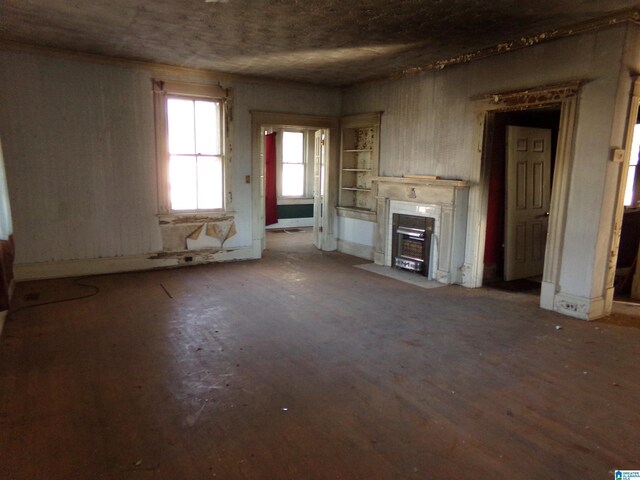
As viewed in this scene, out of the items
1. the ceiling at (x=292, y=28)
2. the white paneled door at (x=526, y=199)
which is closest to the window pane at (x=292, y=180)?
the ceiling at (x=292, y=28)

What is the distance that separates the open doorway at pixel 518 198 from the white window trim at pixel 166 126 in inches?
145

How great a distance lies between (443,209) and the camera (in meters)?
5.45

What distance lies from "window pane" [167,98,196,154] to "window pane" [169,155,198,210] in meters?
0.14

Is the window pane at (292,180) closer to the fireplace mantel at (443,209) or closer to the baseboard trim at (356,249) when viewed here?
the baseboard trim at (356,249)

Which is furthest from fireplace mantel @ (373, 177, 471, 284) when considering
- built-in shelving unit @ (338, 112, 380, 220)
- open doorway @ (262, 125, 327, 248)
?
open doorway @ (262, 125, 327, 248)

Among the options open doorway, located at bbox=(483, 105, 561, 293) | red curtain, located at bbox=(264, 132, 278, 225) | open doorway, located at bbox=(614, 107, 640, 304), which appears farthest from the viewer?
red curtain, located at bbox=(264, 132, 278, 225)

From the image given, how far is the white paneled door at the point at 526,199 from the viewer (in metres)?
5.47

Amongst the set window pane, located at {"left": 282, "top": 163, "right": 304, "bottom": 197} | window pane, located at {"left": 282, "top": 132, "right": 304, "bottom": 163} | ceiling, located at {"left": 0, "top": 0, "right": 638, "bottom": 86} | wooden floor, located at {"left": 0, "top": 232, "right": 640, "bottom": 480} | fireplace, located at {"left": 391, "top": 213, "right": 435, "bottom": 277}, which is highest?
ceiling, located at {"left": 0, "top": 0, "right": 638, "bottom": 86}

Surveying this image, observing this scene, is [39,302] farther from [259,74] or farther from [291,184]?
[291,184]

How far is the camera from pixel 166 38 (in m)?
4.57

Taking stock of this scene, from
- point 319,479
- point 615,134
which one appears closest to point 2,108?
point 319,479

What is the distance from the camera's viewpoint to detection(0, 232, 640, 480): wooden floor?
85.0 inches

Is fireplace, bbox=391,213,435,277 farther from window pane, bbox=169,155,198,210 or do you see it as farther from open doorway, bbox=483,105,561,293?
window pane, bbox=169,155,198,210

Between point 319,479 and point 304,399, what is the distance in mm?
714
